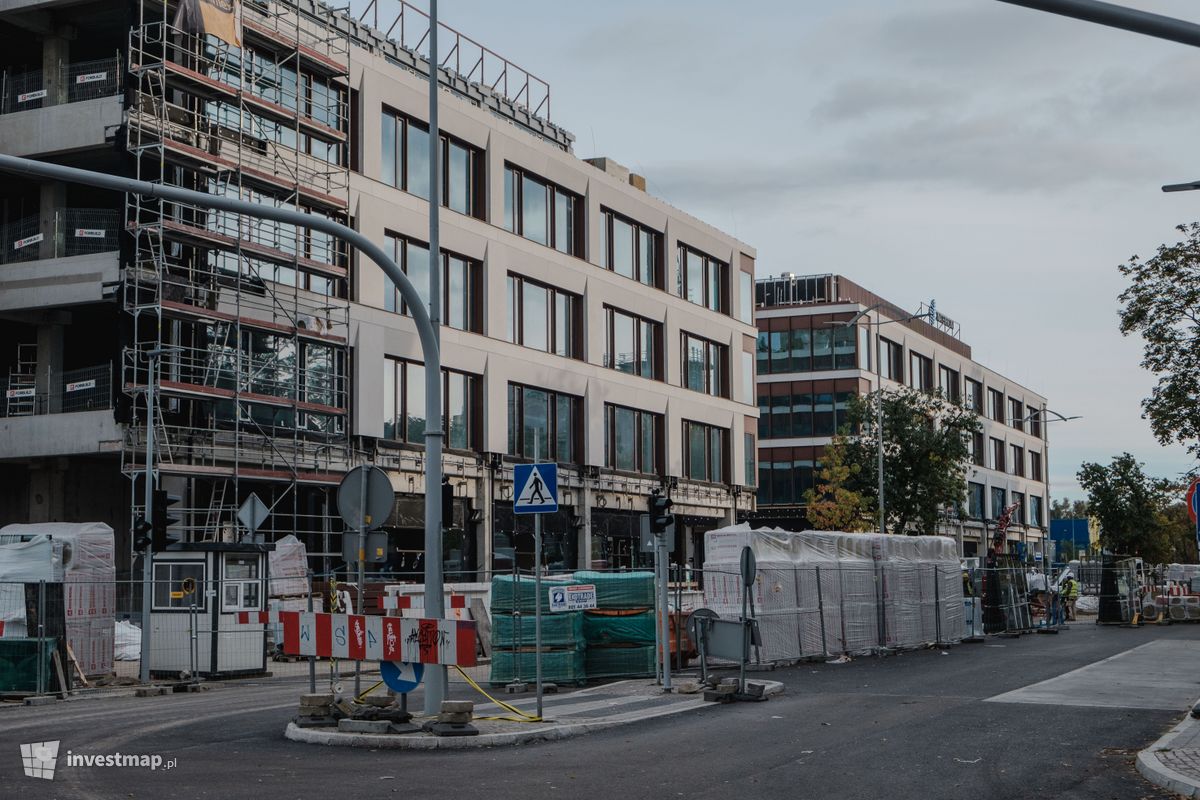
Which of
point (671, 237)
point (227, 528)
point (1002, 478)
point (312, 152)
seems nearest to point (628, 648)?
point (227, 528)

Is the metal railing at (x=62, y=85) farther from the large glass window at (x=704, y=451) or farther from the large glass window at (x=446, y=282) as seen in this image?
the large glass window at (x=704, y=451)

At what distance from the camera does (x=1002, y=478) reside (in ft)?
339

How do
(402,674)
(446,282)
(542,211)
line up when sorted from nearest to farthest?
(402,674)
(446,282)
(542,211)

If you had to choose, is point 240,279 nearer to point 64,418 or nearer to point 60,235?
point 60,235

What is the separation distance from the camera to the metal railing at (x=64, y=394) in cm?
3512

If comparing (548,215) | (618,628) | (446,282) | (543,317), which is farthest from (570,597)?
(548,215)

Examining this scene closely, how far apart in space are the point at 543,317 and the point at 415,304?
35.0m

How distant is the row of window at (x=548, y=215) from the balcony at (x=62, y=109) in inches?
326

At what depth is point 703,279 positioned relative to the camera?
205 ft

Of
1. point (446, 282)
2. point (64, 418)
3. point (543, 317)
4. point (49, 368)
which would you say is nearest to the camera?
point (64, 418)

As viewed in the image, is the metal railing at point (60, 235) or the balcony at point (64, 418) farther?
the metal railing at point (60, 235)

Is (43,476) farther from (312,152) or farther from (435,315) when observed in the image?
(435,315)

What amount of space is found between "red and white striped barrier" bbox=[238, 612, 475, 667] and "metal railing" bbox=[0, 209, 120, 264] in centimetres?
2254

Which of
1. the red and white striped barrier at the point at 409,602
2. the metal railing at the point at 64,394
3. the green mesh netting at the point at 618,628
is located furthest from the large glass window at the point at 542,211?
the green mesh netting at the point at 618,628
